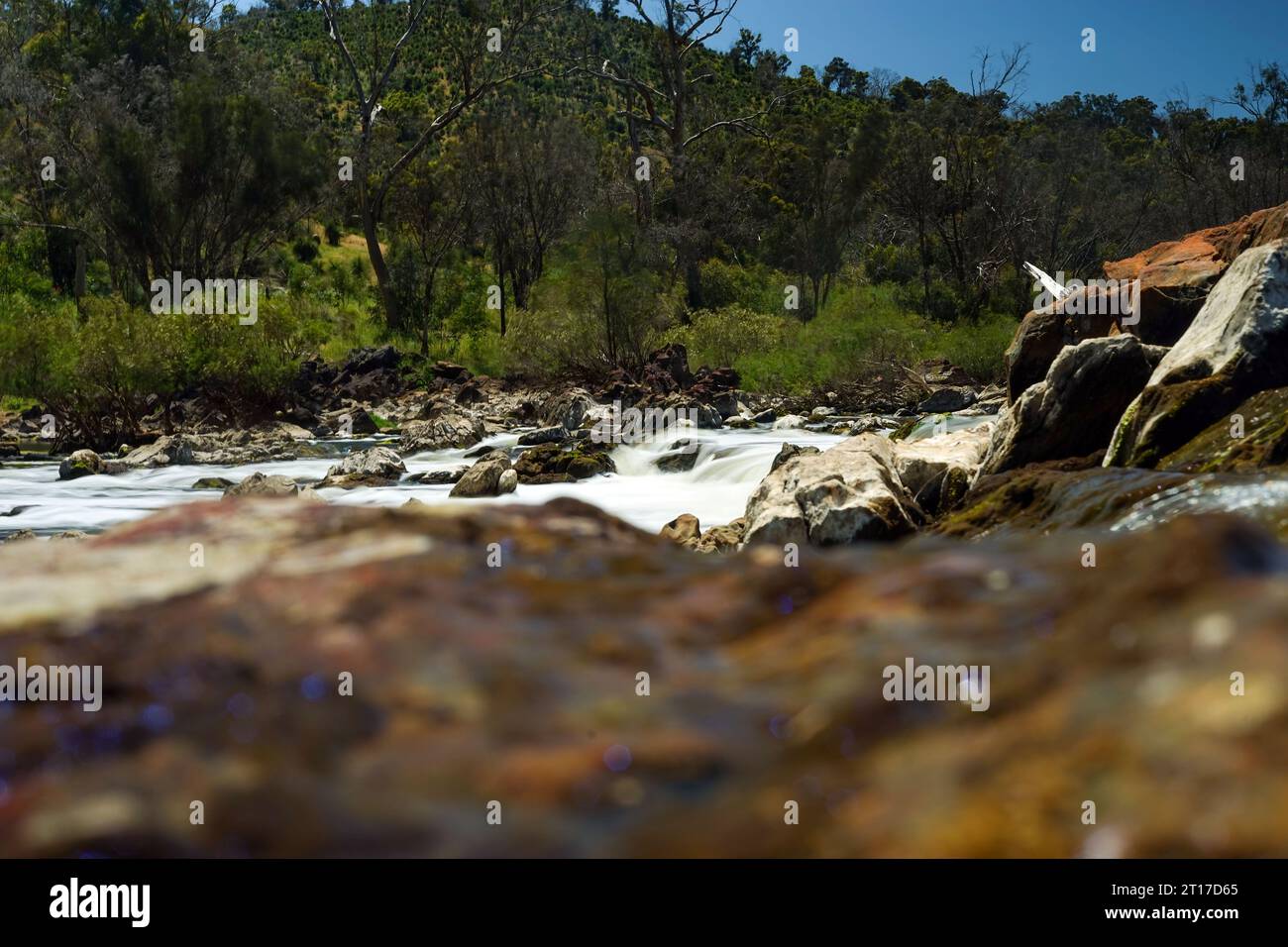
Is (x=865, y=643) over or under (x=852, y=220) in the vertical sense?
under

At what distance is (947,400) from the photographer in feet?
68.0

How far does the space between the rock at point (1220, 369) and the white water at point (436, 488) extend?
5.70 m

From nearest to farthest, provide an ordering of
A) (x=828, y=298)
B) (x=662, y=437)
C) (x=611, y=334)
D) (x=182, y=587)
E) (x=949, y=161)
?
(x=182, y=587), (x=662, y=437), (x=611, y=334), (x=949, y=161), (x=828, y=298)

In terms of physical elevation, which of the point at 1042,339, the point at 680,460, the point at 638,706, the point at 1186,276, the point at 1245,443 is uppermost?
the point at 1186,276

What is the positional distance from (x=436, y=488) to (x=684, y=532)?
690 cm

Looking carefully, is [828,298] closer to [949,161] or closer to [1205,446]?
[949,161]

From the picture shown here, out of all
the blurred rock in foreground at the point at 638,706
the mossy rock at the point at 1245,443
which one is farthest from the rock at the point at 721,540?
the blurred rock in foreground at the point at 638,706

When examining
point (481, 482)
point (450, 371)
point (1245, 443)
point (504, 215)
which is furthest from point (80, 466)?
point (504, 215)

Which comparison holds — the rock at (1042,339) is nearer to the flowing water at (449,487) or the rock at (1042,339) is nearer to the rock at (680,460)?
the flowing water at (449,487)

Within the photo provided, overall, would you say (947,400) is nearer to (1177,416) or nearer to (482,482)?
(482,482)

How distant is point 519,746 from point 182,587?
0.61m

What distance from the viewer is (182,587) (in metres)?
1.43

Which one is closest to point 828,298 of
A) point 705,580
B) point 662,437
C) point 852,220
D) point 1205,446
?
point 852,220
